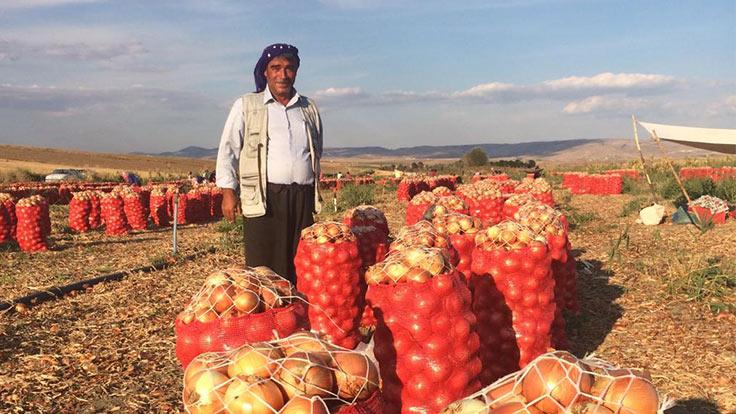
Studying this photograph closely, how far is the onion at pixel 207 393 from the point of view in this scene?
204 centimetres

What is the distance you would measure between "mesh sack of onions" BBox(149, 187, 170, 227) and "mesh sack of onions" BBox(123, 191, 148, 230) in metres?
0.72

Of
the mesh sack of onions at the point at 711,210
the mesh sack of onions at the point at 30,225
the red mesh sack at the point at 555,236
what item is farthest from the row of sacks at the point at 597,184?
the mesh sack of onions at the point at 30,225

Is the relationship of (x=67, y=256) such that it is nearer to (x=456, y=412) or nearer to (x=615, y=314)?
(x=615, y=314)

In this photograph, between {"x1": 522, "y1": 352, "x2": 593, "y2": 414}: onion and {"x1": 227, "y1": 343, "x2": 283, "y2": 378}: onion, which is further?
{"x1": 227, "y1": 343, "x2": 283, "y2": 378}: onion

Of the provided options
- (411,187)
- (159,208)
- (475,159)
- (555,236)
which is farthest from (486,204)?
(475,159)

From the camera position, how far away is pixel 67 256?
1035cm

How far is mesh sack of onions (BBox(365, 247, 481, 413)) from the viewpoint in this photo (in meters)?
2.99

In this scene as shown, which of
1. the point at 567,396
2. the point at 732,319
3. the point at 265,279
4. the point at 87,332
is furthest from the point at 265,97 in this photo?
the point at 732,319

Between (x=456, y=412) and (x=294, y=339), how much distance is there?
0.69 m

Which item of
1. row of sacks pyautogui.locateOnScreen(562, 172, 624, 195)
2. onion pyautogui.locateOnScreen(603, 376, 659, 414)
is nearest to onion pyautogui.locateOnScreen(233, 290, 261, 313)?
onion pyautogui.locateOnScreen(603, 376, 659, 414)

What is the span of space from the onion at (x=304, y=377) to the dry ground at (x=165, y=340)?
2.13 meters

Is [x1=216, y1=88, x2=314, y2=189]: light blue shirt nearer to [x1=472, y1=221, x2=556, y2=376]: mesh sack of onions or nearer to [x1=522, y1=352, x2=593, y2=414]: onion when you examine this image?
[x1=472, y1=221, x2=556, y2=376]: mesh sack of onions

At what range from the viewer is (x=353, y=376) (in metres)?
2.20

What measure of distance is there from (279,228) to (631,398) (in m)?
3.16
